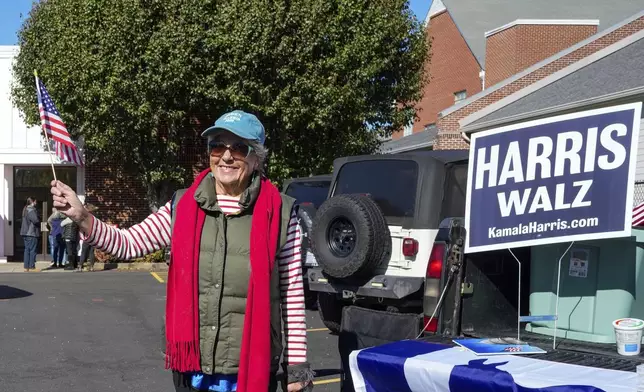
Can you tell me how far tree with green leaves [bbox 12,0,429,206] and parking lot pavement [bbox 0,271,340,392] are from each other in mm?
5560

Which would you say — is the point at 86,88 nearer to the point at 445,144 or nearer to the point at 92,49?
the point at 92,49

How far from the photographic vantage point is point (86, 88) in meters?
18.9

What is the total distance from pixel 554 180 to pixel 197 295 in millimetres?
2064

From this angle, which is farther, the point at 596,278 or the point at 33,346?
the point at 33,346

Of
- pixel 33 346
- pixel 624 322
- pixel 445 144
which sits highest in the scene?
pixel 445 144

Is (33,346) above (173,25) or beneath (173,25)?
beneath

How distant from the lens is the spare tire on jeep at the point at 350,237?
256 inches

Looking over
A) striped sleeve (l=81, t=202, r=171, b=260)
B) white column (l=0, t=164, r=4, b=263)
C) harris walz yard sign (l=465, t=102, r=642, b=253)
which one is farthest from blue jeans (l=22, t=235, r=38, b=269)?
striped sleeve (l=81, t=202, r=171, b=260)

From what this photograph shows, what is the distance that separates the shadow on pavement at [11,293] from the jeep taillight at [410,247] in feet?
29.7

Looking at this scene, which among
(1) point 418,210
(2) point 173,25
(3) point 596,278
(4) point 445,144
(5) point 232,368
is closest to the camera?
(5) point 232,368

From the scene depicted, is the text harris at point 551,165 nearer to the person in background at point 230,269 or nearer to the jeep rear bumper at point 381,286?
the person in background at point 230,269

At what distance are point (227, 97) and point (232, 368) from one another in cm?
1642

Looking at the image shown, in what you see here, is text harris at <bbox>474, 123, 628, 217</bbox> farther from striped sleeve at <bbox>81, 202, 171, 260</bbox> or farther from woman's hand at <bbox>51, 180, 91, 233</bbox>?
woman's hand at <bbox>51, 180, 91, 233</bbox>

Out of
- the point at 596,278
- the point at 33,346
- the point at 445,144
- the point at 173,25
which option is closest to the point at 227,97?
the point at 173,25
